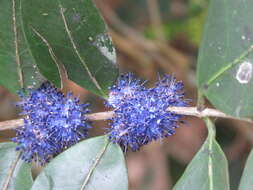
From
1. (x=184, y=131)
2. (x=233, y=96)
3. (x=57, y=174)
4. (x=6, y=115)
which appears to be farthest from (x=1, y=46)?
(x=184, y=131)

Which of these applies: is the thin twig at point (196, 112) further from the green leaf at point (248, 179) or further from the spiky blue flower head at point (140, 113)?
the green leaf at point (248, 179)

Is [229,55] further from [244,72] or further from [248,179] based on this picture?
[248,179]

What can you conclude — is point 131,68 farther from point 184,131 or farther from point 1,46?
point 1,46

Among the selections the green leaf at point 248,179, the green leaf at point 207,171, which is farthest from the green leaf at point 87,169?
the green leaf at point 248,179

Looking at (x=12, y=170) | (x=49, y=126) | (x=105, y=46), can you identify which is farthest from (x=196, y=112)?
(x=12, y=170)

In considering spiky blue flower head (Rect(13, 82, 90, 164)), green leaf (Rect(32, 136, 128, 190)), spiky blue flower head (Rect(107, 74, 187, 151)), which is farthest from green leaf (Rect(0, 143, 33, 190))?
spiky blue flower head (Rect(107, 74, 187, 151))

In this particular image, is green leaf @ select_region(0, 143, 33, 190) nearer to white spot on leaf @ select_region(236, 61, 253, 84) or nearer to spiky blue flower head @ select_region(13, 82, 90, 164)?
spiky blue flower head @ select_region(13, 82, 90, 164)

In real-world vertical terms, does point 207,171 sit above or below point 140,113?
below
